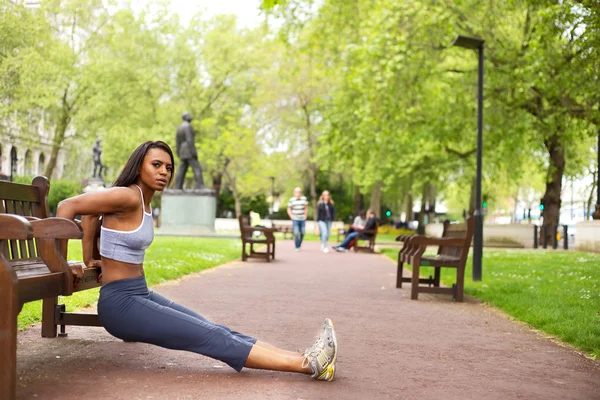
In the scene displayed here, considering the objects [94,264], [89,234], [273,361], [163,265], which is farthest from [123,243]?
[163,265]

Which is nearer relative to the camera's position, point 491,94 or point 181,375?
point 181,375

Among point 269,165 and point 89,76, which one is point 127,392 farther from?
point 269,165

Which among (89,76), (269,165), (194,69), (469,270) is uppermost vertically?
(194,69)

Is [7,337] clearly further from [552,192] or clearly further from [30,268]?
[552,192]

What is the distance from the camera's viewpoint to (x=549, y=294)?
33.6ft

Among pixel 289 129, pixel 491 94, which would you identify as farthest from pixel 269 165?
pixel 491 94

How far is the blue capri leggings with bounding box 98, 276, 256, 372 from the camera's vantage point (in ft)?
14.8

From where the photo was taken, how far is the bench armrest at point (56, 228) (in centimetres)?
399

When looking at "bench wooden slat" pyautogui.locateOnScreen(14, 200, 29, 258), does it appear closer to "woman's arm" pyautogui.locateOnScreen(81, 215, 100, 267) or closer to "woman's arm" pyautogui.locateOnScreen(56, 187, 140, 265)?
"woman's arm" pyautogui.locateOnScreen(81, 215, 100, 267)

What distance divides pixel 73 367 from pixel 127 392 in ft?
2.53

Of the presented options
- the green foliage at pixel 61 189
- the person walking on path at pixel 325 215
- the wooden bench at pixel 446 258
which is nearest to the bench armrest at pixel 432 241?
the wooden bench at pixel 446 258

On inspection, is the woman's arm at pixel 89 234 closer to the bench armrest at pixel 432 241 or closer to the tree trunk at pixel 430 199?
the bench armrest at pixel 432 241

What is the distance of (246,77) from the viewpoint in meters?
51.7

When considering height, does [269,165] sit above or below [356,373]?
above
